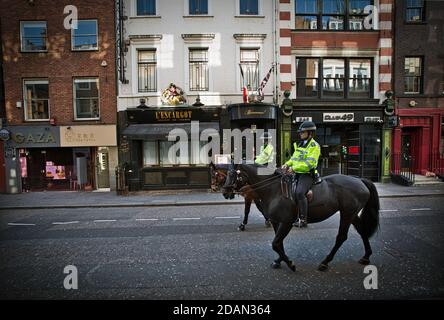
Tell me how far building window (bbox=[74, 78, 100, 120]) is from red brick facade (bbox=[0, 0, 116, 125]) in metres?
0.28

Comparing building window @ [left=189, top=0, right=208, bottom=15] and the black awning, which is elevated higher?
building window @ [left=189, top=0, right=208, bottom=15]

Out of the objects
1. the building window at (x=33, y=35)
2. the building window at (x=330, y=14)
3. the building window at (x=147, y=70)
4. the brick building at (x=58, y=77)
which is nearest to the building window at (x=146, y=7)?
the brick building at (x=58, y=77)

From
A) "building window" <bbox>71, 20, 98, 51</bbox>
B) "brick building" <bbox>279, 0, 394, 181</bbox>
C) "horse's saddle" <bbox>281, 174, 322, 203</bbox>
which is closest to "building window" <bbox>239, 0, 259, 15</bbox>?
"brick building" <bbox>279, 0, 394, 181</bbox>

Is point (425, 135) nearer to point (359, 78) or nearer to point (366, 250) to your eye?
point (359, 78)

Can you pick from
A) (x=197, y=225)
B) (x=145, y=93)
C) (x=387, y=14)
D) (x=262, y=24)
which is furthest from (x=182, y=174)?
(x=387, y=14)

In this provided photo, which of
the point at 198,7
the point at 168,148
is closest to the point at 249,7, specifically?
the point at 198,7

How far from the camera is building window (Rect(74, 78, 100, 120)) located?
45.4 ft

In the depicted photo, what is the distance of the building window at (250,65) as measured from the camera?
13500mm

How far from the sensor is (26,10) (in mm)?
13523

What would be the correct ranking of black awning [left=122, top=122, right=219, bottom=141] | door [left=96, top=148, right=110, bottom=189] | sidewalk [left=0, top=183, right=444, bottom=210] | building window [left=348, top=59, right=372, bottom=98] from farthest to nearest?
door [left=96, top=148, right=110, bottom=189]
building window [left=348, top=59, right=372, bottom=98]
black awning [left=122, top=122, right=219, bottom=141]
sidewalk [left=0, top=183, right=444, bottom=210]

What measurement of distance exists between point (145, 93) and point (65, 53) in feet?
16.9

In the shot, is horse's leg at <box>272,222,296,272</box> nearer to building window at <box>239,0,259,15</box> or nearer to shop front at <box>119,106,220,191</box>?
shop front at <box>119,106,220,191</box>

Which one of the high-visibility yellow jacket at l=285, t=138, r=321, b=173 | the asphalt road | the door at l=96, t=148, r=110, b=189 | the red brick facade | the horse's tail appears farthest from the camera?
the door at l=96, t=148, r=110, b=189
